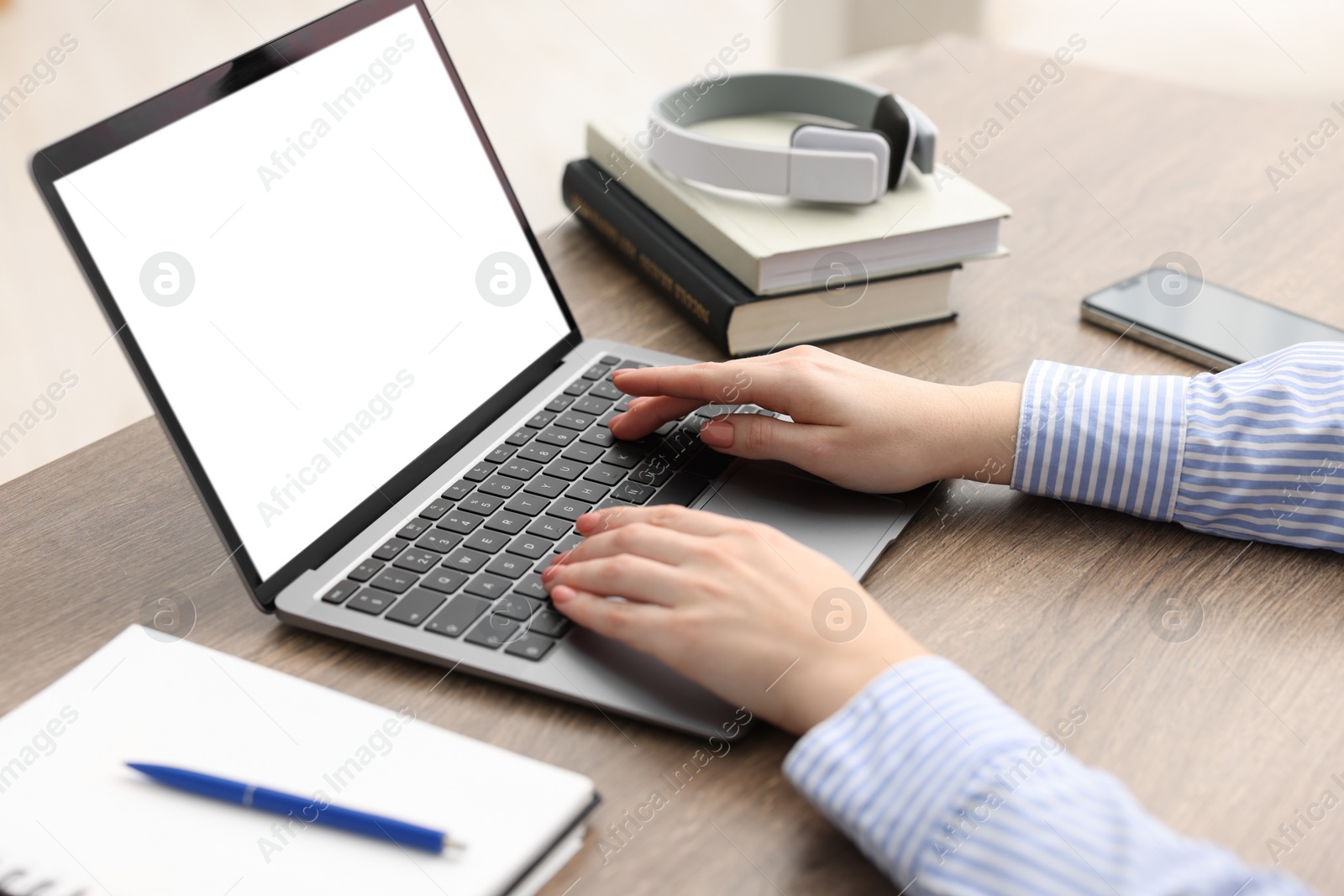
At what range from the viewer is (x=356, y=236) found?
0.80m

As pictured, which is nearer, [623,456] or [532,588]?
[532,588]

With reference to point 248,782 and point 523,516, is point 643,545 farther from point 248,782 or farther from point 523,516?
point 248,782

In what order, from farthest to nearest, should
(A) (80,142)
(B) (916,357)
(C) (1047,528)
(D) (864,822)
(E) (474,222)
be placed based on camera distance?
(B) (916,357)
(E) (474,222)
(C) (1047,528)
(A) (80,142)
(D) (864,822)

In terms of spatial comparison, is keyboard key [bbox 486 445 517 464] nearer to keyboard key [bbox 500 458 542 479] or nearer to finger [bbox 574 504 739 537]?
keyboard key [bbox 500 458 542 479]

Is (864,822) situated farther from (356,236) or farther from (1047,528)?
(356,236)

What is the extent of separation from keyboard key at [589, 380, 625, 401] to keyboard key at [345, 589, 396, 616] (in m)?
0.27

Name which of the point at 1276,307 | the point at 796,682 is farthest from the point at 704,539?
the point at 1276,307

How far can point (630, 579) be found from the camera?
2.09 ft

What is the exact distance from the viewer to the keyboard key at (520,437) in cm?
83

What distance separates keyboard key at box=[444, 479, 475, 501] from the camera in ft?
2.52

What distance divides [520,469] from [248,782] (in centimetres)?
30

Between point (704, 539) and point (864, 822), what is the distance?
7.6 inches

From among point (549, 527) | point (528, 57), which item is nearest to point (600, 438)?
point (549, 527)

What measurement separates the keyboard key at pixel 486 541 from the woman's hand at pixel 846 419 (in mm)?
146
